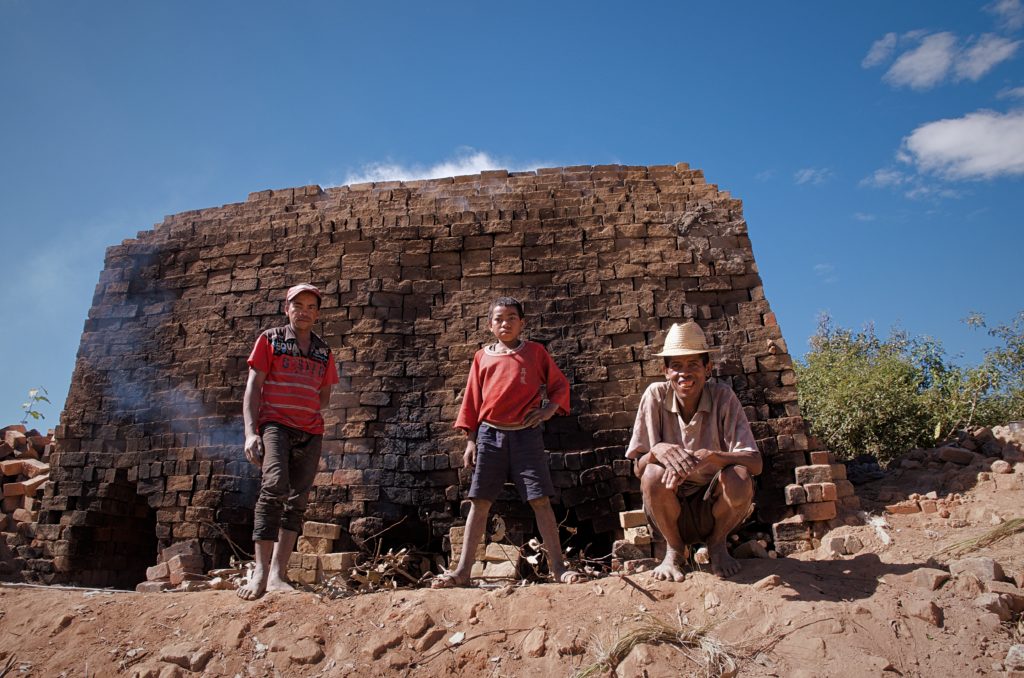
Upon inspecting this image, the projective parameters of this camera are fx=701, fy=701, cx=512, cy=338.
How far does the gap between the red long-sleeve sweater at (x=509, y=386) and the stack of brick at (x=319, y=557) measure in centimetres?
184

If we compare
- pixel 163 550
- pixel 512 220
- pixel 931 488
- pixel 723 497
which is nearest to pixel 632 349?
pixel 512 220

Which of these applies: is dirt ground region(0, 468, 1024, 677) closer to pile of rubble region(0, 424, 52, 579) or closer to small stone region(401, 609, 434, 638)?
small stone region(401, 609, 434, 638)

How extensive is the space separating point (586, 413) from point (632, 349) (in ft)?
2.19

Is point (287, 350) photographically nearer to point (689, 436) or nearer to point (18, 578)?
point (689, 436)

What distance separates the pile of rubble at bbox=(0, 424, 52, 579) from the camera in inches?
256

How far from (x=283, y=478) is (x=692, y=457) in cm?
238

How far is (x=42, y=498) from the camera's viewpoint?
674cm

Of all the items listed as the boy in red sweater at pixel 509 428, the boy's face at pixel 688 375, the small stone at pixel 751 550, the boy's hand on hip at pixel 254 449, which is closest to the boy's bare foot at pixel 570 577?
the boy in red sweater at pixel 509 428

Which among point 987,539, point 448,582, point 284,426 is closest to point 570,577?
Result: point 448,582

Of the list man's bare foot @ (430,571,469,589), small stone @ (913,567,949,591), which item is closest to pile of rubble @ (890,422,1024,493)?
small stone @ (913,567,949,591)

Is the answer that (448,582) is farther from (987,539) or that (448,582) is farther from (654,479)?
(987,539)

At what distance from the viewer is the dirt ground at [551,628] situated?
3268 mm

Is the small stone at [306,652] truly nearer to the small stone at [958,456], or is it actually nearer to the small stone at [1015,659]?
the small stone at [1015,659]

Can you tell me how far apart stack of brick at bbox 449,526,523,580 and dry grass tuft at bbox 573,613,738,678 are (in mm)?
1777
